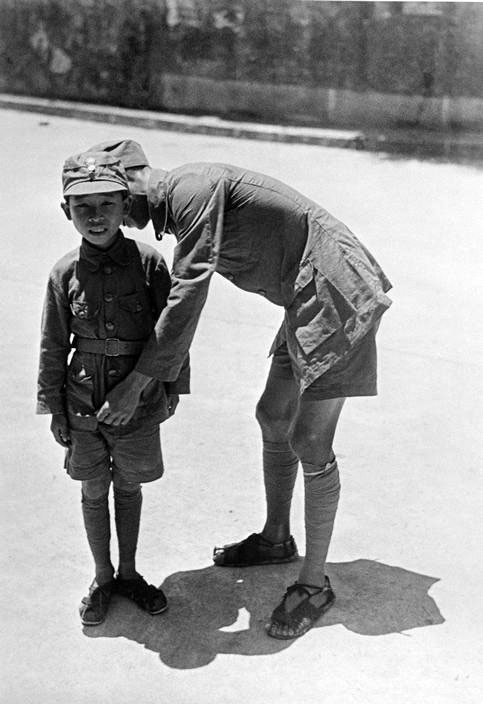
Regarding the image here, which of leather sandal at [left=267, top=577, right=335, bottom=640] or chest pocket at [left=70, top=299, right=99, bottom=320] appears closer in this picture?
chest pocket at [left=70, top=299, right=99, bottom=320]

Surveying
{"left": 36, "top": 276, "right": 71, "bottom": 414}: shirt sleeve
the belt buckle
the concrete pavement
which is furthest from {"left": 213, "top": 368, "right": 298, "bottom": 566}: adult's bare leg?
the concrete pavement

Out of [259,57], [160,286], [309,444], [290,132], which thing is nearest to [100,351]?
[160,286]

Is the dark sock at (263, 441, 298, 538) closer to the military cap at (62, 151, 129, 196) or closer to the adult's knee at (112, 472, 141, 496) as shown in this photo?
the adult's knee at (112, 472, 141, 496)

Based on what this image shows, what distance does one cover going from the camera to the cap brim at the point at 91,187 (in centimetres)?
317

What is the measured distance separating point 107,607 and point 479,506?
156 centimetres

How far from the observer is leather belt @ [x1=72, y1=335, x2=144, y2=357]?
3.39m

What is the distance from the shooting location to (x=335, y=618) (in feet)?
11.9

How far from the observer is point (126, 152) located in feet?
11.0

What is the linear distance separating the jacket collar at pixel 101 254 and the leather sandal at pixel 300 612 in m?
1.23

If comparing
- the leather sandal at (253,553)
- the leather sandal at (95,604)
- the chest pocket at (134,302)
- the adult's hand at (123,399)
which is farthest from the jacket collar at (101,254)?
the leather sandal at (253,553)

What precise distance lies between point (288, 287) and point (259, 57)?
30.6 ft

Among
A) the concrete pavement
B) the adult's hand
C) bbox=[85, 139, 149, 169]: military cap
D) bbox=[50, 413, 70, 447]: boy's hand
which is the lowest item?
the concrete pavement

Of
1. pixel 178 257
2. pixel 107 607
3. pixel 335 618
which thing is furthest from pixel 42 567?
pixel 178 257

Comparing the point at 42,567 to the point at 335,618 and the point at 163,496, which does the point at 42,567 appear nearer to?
the point at 163,496
